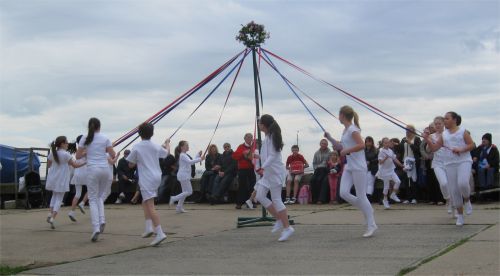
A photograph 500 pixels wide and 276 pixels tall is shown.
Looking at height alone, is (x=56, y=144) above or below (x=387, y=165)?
above

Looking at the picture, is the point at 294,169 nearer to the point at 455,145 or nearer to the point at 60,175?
the point at 60,175

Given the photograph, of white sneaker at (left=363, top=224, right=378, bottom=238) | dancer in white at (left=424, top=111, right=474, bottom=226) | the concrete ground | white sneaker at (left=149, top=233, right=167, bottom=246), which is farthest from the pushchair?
dancer in white at (left=424, top=111, right=474, bottom=226)

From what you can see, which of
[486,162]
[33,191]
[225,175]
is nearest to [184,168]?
[225,175]

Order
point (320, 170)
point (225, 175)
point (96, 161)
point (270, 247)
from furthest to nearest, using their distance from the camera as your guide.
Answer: point (225, 175) → point (320, 170) → point (96, 161) → point (270, 247)

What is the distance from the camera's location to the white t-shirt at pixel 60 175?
477 inches

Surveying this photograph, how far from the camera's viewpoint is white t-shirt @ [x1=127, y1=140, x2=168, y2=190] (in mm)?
9266

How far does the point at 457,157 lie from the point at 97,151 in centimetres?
560

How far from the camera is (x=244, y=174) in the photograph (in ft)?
51.1

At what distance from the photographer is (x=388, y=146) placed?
14.9 metres

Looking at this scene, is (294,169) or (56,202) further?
(294,169)

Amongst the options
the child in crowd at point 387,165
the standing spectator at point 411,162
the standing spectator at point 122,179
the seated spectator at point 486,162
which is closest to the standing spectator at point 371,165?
the child in crowd at point 387,165

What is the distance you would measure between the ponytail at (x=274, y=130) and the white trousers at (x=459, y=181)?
2813 millimetres

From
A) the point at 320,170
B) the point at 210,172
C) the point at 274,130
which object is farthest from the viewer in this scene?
the point at 210,172

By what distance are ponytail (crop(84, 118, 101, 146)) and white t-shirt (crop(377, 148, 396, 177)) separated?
7342 millimetres
